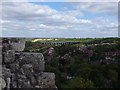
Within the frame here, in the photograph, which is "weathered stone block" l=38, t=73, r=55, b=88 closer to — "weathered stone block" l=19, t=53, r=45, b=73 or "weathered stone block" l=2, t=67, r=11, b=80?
"weathered stone block" l=19, t=53, r=45, b=73

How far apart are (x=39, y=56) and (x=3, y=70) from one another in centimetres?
206

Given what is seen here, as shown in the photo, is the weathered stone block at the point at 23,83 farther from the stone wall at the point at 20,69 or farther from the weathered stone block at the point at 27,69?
the weathered stone block at the point at 27,69

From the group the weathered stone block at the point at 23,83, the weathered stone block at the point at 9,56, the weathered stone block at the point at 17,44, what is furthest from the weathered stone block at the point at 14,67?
the weathered stone block at the point at 17,44

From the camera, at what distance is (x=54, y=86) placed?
8.67 m

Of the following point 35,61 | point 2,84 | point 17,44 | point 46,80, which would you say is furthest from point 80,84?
point 17,44

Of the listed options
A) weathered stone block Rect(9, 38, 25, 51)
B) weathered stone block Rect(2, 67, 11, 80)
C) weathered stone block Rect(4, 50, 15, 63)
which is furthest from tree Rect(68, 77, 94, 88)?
weathered stone block Rect(9, 38, 25, 51)

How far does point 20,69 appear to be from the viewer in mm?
9023

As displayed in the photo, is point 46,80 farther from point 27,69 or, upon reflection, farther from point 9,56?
point 9,56

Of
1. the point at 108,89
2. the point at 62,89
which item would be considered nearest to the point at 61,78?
the point at 62,89

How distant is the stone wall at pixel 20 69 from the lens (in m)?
8.23

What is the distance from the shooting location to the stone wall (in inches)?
324

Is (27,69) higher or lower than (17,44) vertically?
lower

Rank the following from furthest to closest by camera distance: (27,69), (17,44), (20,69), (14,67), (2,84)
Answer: (17,44) < (14,67) < (20,69) < (27,69) < (2,84)

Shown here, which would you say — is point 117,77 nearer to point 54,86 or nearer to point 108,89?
point 108,89
